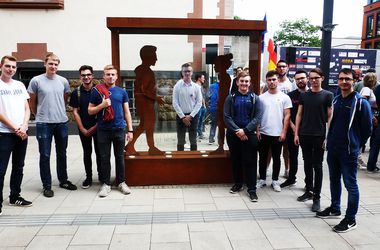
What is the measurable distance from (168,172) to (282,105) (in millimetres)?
1994

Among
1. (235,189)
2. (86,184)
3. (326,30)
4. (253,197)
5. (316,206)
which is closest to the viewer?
(316,206)

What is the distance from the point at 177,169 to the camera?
548cm

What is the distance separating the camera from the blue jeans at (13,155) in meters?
4.27

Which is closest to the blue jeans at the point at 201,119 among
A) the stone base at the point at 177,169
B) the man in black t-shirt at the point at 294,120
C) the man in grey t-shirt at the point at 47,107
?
the stone base at the point at 177,169

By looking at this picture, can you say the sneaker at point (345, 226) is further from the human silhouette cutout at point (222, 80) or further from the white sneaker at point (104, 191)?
the white sneaker at point (104, 191)

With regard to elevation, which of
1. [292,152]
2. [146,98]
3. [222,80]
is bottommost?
[292,152]

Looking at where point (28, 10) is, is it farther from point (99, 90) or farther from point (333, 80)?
point (333, 80)

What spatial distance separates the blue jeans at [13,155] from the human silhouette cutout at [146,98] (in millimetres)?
1563

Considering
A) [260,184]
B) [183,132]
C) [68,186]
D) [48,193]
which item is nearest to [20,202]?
[48,193]

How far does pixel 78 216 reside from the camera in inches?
170

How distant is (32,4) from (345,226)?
380 inches

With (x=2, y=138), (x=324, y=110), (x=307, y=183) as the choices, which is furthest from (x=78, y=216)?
(x=324, y=110)

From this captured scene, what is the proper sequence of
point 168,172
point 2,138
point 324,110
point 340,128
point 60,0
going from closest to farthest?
point 340,128
point 2,138
point 324,110
point 168,172
point 60,0

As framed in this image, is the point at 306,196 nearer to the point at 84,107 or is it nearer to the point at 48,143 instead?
the point at 84,107
